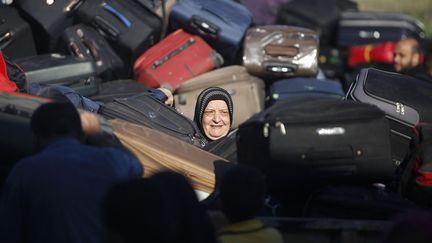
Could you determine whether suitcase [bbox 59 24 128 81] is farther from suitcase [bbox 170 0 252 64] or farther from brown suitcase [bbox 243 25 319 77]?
brown suitcase [bbox 243 25 319 77]

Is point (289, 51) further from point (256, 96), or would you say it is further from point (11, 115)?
point (11, 115)

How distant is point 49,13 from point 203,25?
1.13m

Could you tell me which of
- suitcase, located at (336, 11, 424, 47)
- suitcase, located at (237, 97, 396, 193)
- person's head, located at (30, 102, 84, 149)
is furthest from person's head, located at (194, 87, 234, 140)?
suitcase, located at (336, 11, 424, 47)

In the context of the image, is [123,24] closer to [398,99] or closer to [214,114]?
[214,114]

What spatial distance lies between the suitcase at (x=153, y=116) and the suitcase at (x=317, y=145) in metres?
0.93

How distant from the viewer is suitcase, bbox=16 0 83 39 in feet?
25.0

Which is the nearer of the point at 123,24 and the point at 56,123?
the point at 56,123

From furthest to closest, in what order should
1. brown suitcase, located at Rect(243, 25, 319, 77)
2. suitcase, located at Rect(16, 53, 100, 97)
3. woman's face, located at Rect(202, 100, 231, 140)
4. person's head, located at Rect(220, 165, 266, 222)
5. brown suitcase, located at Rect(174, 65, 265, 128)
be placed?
brown suitcase, located at Rect(243, 25, 319, 77) → brown suitcase, located at Rect(174, 65, 265, 128) → suitcase, located at Rect(16, 53, 100, 97) → woman's face, located at Rect(202, 100, 231, 140) → person's head, located at Rect(220, 165, 266, 222)

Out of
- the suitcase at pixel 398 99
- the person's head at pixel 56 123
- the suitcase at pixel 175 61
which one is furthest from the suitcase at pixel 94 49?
the person's head at pixel 56 123

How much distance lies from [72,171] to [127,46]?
4.21m

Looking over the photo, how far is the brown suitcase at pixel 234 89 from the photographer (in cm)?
742

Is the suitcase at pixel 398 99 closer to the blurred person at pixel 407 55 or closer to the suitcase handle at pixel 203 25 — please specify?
the suitcase handle at pixel 203 25

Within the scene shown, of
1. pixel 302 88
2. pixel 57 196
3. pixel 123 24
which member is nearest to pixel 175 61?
pixel 123 24

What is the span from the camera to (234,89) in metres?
7.60
